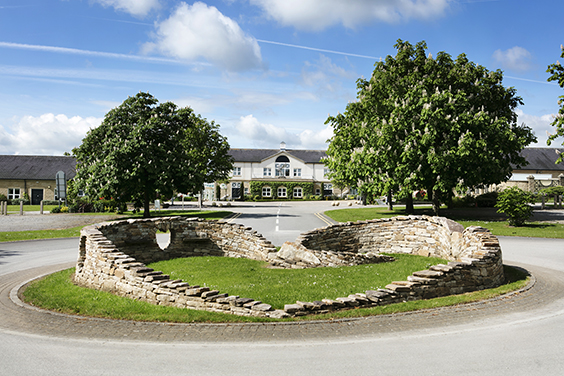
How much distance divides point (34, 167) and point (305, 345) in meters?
75.2

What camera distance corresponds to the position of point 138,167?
29.8m

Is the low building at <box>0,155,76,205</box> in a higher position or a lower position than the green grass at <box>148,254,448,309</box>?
higher

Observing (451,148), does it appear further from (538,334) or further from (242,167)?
(242,167)

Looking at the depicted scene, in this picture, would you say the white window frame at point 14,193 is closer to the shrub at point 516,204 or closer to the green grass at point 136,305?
the green grass at point 136,305

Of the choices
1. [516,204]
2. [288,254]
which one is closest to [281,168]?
[516,204]

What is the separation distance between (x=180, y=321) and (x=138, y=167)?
78.3 feet

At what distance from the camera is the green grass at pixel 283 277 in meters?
9.78

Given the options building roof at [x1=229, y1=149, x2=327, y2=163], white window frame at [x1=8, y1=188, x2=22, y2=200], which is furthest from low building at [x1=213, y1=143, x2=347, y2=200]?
white window frame at [x1=8, y1=188, x2=22, y2=200]

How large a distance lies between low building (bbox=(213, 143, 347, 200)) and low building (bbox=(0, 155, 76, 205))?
95.3 feet

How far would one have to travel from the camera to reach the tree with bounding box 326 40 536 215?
28391 mm

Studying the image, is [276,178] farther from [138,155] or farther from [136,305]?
[136,305]

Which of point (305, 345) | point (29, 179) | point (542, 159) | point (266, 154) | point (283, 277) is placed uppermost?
point (266, 154)

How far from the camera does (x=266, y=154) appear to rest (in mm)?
89188

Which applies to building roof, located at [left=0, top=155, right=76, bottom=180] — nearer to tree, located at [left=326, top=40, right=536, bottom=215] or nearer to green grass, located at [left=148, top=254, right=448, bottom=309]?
tree, located at [left=326, top=40, right=536, bottom=215]
